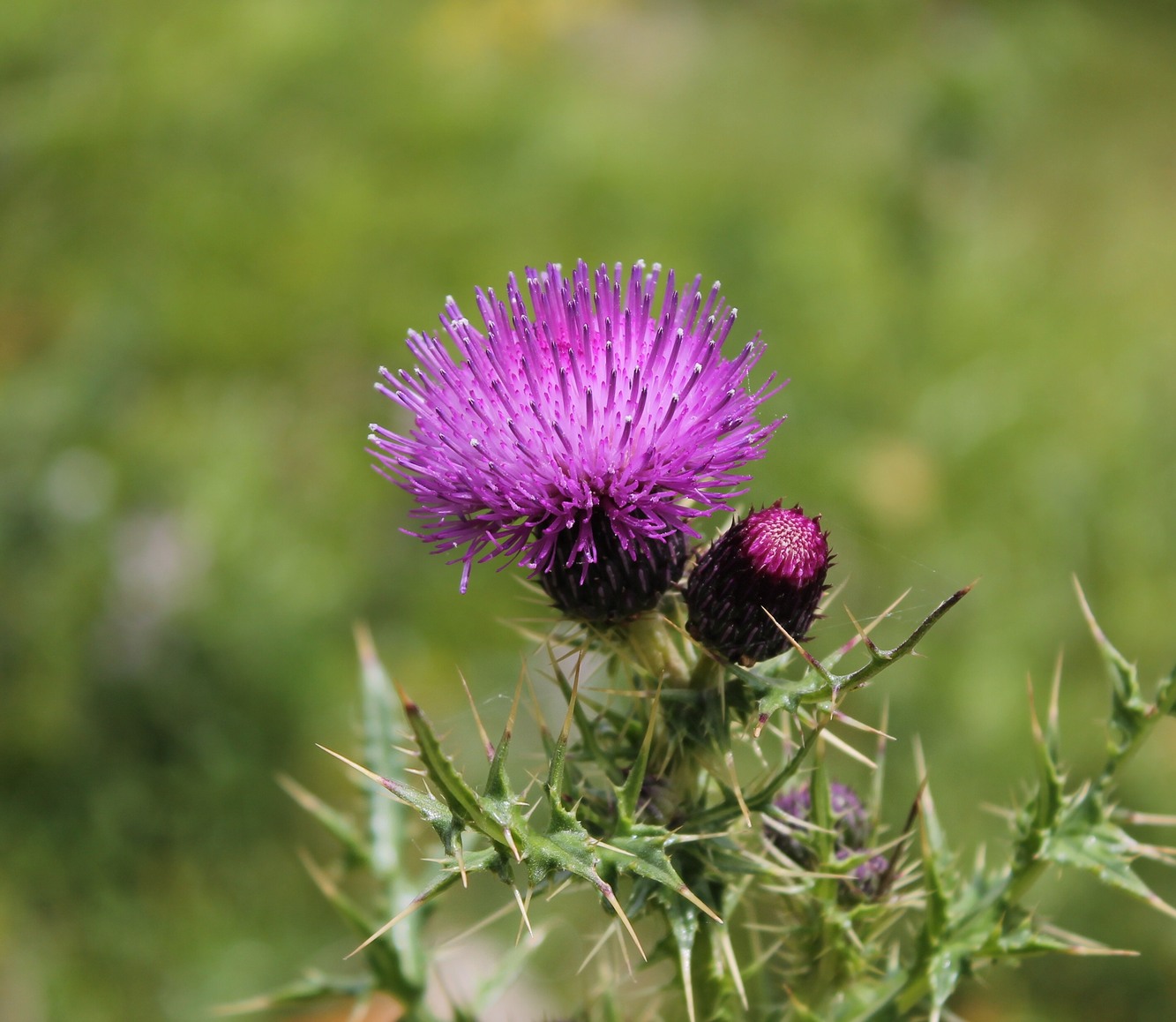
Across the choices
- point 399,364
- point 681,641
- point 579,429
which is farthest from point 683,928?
point 399,364

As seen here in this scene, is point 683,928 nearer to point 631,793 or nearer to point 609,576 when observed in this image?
point 631,793

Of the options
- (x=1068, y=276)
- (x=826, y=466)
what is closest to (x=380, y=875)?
(x=826, y=466)

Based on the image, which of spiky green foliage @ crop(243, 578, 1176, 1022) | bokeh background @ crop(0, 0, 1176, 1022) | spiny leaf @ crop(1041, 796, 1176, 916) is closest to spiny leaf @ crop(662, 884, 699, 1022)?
spiky green foliage @ crop(243, 578, 1176, 1022)

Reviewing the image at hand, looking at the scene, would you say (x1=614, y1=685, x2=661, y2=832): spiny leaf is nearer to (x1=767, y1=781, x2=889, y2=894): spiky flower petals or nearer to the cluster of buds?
the cluster of buds

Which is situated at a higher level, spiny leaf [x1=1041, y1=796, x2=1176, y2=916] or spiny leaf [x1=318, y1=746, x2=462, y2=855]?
spiny leaf [x1=1041, y1=796, x2=1176, y2=916]

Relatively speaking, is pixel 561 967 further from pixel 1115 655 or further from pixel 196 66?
pixel 196 66

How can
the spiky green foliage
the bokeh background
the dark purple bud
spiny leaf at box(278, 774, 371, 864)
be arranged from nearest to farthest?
the spiky green foliage < the dark purple bud < spiny leaf at box(278, 774, 371, 864) < the bokeh background
